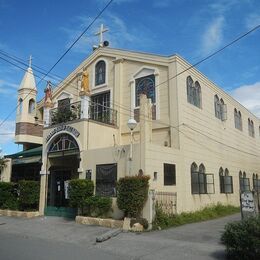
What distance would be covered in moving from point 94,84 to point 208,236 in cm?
1336

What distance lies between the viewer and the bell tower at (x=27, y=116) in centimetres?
2548

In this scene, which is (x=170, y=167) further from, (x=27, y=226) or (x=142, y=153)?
(x=27, y=226)

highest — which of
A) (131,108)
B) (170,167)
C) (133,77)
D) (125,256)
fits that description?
(133,77)

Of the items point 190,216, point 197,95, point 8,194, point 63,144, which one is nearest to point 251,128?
point 197,95

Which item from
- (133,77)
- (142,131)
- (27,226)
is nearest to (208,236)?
(142,131)

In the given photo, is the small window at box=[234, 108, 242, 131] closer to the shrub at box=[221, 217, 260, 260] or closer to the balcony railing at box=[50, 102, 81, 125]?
the balcony railing at box=[50, 102, 81, 125]

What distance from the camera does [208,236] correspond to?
1258cm

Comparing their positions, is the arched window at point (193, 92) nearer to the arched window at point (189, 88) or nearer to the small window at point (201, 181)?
the arched window at point (189, 88)

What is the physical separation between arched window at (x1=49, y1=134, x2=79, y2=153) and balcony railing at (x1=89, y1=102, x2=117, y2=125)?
2.03 metres

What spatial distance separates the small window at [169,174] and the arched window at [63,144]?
182 inches

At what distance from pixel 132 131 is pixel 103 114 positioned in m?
4.04

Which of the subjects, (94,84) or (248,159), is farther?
(248,159)

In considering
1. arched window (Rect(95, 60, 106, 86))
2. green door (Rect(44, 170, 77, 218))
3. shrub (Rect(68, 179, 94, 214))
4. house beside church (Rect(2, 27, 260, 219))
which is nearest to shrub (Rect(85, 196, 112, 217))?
shrub (Rect(68, 179, 94, 214))

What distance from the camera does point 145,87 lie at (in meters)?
20.6
